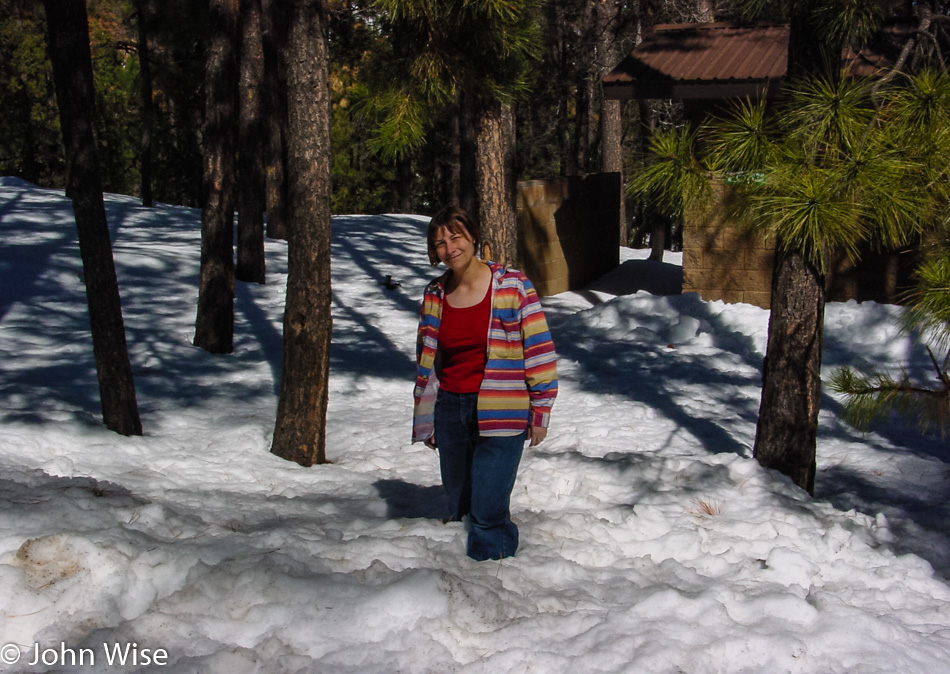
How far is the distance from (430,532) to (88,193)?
143 inches

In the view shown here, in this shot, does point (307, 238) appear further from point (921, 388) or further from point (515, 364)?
point (921, 388)

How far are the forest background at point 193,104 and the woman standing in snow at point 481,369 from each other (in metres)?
12.2

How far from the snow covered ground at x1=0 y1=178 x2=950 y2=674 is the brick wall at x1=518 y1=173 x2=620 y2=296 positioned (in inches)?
145

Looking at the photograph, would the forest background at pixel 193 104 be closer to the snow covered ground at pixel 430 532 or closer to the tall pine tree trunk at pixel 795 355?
the snow covered ground at pixel 430 532

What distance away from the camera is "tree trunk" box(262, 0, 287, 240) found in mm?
16328

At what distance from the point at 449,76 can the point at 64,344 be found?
15.0 feet

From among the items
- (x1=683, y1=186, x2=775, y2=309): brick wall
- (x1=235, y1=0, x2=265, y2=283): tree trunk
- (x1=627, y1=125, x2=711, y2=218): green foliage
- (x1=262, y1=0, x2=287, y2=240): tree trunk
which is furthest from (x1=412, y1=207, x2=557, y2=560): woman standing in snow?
(x1=262, y1=0, x2=287, y2=240): tree trunk

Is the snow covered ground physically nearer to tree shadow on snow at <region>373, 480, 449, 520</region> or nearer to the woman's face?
tree shadow on snow at <region>373, 480, 449, 520</region>

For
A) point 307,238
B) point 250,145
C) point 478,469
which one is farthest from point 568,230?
point 478,469

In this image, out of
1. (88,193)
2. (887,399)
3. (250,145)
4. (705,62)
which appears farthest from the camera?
(250,145)

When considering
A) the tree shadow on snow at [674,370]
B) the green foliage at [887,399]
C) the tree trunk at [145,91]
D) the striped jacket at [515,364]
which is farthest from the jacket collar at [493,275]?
the tree trunk at [145,91]

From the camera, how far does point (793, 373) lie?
585 cm

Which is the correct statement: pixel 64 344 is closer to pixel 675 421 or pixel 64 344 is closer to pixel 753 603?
pixel 675 421

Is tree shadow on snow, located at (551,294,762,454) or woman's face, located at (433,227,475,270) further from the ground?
woman's face, located at (433,227,475,270)
